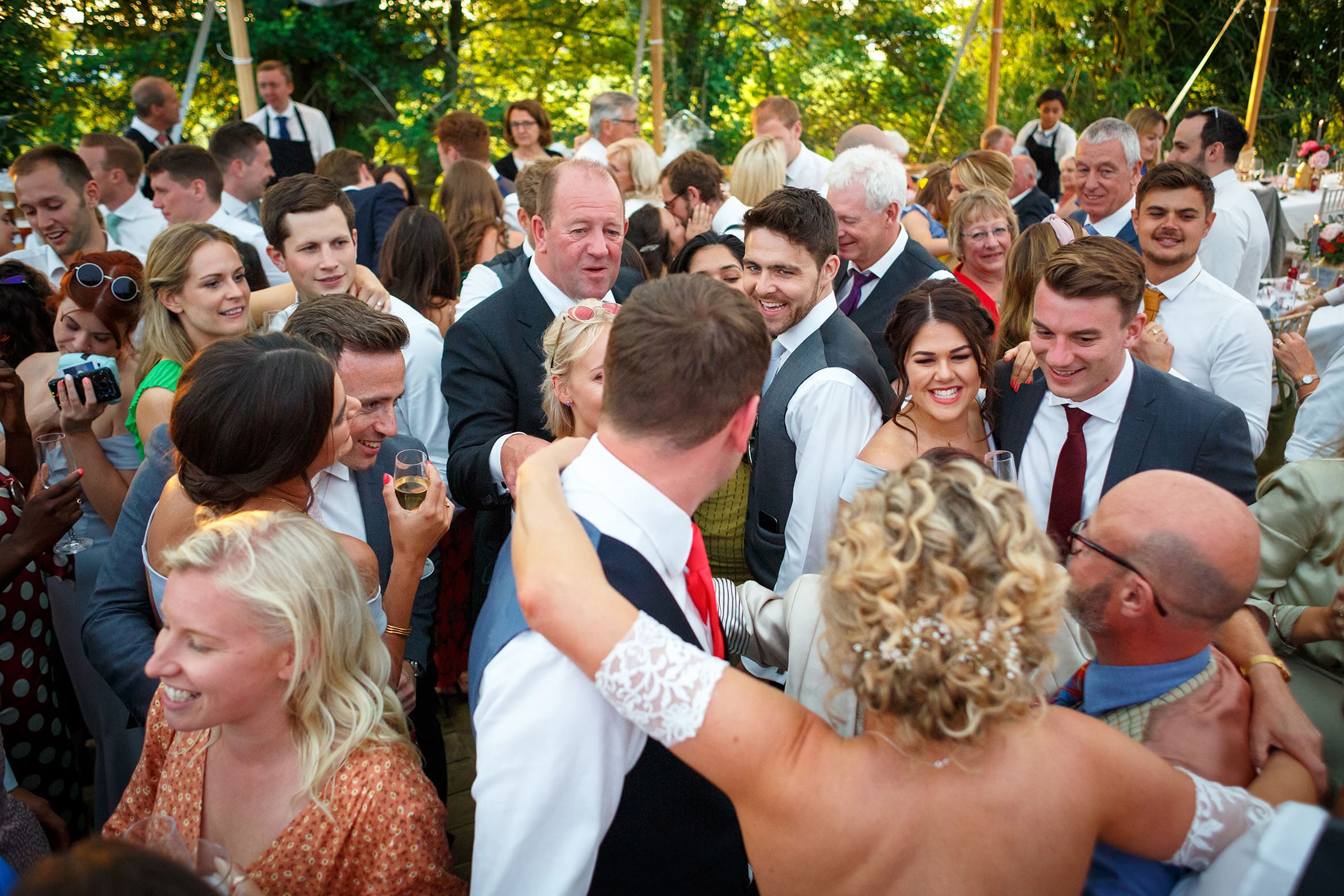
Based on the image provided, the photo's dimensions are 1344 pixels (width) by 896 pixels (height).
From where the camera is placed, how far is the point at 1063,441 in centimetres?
269

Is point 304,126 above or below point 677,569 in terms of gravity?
above

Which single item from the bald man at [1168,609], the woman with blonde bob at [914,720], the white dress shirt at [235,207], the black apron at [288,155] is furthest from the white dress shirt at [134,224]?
the bald man at [1168,609]

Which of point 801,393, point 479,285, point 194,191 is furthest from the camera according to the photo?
point 194,191

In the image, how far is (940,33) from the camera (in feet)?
42.5

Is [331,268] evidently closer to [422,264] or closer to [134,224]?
[422,264]

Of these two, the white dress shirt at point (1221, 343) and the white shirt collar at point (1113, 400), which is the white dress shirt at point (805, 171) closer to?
the white dress shirt at point (1221, 343)

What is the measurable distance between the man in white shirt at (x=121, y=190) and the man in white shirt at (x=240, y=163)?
1.40ft

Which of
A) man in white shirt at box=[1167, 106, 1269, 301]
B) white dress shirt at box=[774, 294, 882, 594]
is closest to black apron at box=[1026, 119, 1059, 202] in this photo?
man in white shirt at box=[1167, 106, 1269, 301]

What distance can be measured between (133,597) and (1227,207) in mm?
5577

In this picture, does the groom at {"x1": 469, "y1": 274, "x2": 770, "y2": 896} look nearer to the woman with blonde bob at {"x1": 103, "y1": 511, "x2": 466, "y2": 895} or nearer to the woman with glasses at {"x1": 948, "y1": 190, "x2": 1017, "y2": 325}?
the woman with blonde bob at {"x1": 103, "y1": 511, "x2": 466, "y2": 895}

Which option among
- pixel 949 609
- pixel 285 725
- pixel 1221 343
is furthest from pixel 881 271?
pixel 285 725

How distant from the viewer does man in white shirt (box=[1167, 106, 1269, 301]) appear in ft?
16.3

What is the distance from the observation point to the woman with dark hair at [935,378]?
2.74 meters

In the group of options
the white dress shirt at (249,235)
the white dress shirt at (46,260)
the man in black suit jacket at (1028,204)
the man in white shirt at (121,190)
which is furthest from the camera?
the man in black suit jacket at (1028,204)
